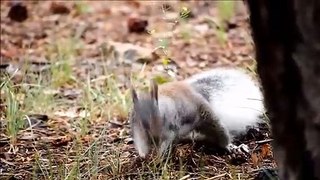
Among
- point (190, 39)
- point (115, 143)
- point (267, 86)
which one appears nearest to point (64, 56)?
point (190, 39)

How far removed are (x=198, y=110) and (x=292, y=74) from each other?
1498mm

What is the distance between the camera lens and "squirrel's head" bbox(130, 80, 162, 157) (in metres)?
3.10

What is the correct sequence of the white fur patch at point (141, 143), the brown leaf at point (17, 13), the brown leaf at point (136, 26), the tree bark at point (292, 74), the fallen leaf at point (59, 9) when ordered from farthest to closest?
the fallen leaf at point (59, 9) < the brown leaf at point (17, 13) < the brown leaf at point (136, 26) < the white fur patch at point (141, 143) < the tree bark at point (292, 74)

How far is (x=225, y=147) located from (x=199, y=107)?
0.20 meters

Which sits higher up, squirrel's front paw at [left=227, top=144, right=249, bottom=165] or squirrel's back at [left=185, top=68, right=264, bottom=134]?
squirrel's back at [left=185, top=68, right=264, bottom=134]

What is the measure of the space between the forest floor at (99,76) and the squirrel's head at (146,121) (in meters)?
0.08

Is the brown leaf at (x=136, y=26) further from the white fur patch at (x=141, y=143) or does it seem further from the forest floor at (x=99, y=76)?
the white fur patch at (x=141, y=143)

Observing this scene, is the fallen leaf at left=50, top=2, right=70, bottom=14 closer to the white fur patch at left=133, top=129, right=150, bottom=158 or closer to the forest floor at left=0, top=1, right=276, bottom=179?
the forest floor at left=0, top=1, right=276, bottom=179

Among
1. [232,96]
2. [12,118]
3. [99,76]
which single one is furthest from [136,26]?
[12,118]

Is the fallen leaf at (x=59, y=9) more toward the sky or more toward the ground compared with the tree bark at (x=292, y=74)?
more toward the ground

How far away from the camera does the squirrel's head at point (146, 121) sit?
3.10 metres

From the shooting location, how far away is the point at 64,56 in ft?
17.9

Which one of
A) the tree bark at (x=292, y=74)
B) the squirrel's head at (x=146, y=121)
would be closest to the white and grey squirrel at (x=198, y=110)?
the squirrel's head at (x=146, y=121)

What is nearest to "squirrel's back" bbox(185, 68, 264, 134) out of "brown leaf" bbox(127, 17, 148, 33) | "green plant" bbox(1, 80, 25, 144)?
"green plant" bbox(1, 80, 25, 144)
